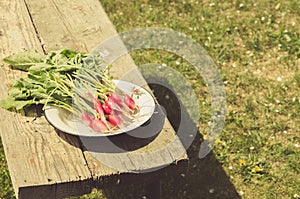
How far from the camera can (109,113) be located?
2.80m

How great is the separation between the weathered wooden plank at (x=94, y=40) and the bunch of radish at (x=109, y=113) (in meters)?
0.14

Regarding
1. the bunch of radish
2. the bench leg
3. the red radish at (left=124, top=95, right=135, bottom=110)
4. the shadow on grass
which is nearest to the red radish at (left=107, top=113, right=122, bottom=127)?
the bunch of radish

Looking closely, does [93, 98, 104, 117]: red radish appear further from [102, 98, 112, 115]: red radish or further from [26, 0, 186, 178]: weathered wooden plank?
[26, 0, 186, 178]: weathered wooden plank

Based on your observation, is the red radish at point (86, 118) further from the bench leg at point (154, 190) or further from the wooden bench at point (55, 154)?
the bench leg at point (154, 190)

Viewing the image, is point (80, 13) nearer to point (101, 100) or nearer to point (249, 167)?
point (101, 100)

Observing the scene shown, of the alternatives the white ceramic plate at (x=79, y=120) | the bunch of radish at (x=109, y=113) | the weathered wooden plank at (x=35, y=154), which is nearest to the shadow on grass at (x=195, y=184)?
the white ceramic plate at (x=79, y=120)

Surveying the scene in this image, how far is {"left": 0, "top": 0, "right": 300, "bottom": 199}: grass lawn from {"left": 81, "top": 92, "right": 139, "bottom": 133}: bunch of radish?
1.12 m

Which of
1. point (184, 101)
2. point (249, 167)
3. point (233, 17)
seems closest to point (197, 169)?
point (249, 167)

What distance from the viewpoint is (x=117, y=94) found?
2.93m

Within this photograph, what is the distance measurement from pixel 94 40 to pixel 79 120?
2.94 feet

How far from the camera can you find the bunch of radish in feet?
9.07

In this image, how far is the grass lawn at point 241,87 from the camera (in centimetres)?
392

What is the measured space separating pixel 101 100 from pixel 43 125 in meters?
0.31

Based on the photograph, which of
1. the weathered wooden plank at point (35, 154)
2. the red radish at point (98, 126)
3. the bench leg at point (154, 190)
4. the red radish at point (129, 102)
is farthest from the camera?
the bench leg at point (154, 190)
